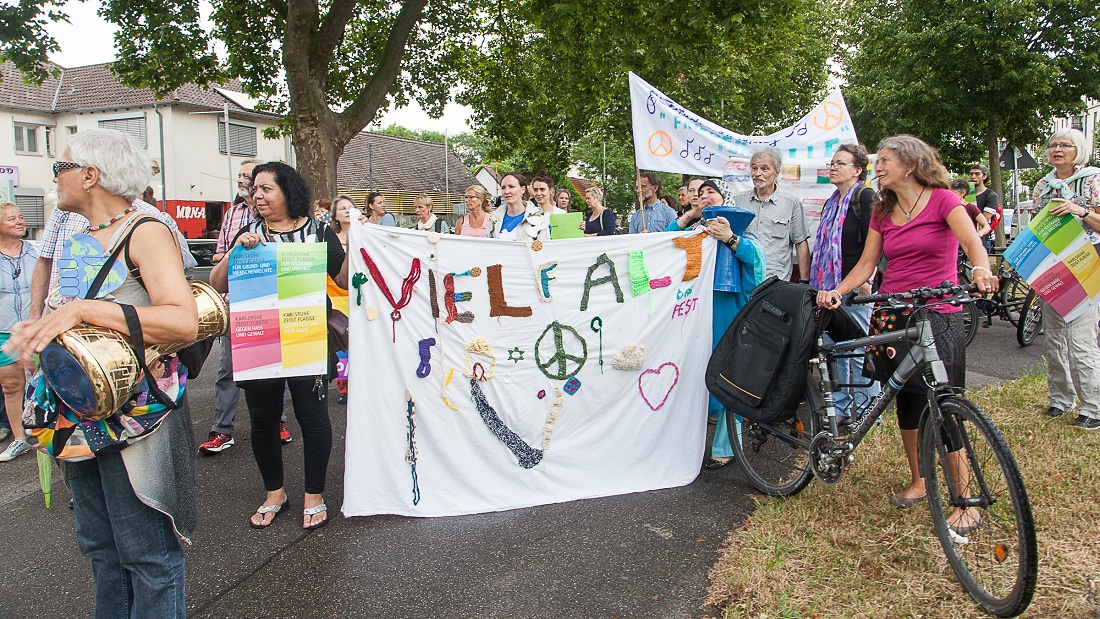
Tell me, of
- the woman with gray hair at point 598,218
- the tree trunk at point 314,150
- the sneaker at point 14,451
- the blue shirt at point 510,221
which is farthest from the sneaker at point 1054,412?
the tree trunk at point 314,150

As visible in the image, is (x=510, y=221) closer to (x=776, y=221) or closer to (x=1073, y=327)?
(x=776, y=221)

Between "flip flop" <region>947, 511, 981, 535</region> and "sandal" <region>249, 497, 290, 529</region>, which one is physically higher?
"flip flop" <region>947, 511, 981, 535</region>

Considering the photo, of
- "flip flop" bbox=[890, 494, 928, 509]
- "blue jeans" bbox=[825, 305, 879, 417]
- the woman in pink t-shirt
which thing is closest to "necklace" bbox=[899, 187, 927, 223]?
the woman in pink t-shirt

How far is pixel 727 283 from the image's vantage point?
14.3ft

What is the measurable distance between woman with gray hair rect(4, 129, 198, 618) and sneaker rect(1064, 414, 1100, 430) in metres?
5.08

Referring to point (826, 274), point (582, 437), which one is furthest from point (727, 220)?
point (582, 437)

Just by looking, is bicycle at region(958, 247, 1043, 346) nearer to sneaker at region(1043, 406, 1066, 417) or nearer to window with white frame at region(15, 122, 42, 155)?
sneaker at region(1043, 406, 1066, 417)

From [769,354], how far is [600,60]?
35.1 ft

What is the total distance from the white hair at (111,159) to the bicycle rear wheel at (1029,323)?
311 inches

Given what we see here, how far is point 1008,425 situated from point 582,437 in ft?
9.38

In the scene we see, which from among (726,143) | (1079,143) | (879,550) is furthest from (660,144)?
(879,550)

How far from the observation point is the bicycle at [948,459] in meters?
2.58

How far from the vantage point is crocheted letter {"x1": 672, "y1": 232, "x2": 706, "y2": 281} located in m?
4.29

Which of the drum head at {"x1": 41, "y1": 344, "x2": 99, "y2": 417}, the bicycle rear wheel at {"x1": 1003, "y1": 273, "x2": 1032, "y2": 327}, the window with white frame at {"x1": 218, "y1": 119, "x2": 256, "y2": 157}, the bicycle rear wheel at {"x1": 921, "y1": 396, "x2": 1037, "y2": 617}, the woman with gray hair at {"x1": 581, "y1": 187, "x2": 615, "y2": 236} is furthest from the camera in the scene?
the window with white frame at {"x1": 218, "y1": 119, "x2": 256, "y2": 157}
